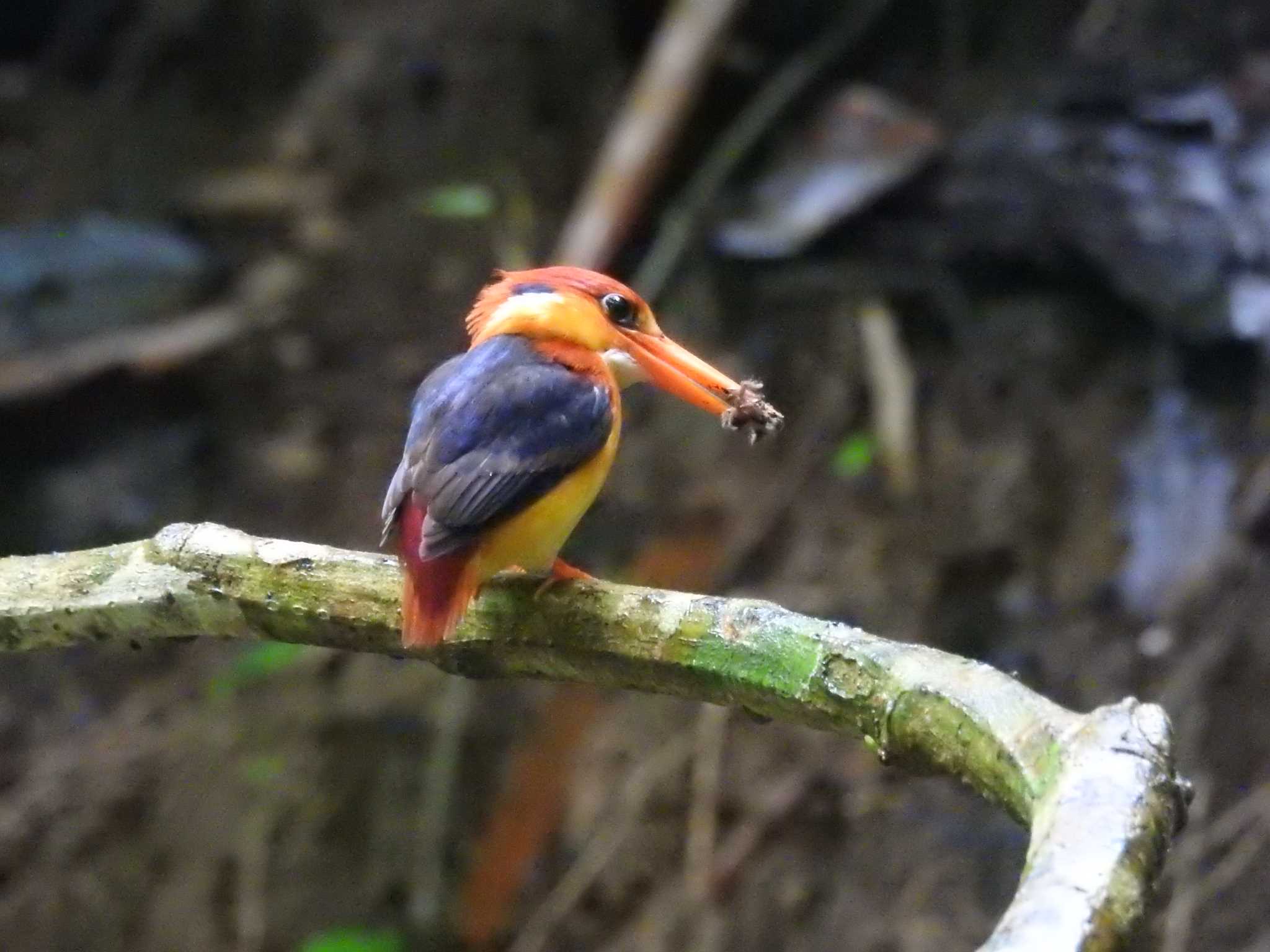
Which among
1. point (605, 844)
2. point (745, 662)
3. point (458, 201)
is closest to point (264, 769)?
point (605, 844)

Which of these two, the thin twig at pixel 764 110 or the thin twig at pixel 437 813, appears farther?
the thin twig at pixel 764 110

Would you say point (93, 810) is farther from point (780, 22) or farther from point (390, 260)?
point (780, 22)

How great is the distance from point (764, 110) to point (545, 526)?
9.27ft

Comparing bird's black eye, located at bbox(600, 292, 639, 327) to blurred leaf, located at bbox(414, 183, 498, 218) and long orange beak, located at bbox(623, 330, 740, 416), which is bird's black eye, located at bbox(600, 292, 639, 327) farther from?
blurred leaf, located at bbox(414, 183, 498, 218)

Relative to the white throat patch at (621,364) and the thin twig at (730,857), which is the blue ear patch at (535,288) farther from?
the thin twig at (730,857)

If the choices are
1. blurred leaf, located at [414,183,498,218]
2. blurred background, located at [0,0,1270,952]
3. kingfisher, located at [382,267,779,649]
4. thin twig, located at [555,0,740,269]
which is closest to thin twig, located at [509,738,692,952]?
blurred background, located at [0,0,1270,952]

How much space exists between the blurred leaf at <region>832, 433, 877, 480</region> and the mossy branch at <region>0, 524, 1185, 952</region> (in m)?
2.22

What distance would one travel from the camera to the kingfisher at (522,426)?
1465 mm

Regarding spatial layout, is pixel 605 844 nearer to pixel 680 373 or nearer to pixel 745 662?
pixel 680 373

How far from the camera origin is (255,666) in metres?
3.64

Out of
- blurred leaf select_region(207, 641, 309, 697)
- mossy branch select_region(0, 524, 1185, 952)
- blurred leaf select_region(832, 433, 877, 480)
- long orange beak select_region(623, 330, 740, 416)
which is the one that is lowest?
mossy branch select_region(0, 524, 1185, 952)

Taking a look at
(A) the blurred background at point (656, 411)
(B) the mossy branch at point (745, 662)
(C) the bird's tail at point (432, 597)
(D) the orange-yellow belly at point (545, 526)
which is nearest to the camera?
(B) the mossy branch at point (745, 662)

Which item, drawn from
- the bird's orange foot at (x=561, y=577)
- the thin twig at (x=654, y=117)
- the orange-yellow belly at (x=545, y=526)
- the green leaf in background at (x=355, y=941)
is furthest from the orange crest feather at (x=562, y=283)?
the green leaf in background at (x=355, y=941)

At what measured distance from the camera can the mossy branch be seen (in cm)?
93
